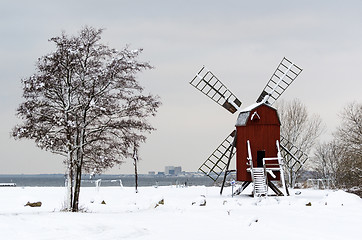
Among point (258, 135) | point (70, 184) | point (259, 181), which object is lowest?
point (259, 181)

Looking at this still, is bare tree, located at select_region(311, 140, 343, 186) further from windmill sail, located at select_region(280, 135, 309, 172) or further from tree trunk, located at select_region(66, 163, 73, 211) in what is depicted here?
tree trunk, located at select_region(66, 163, 73, 211)

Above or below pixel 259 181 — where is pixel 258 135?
above

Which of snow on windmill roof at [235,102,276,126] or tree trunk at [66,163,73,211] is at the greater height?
snow on windmill roof at [235,102,276,126]

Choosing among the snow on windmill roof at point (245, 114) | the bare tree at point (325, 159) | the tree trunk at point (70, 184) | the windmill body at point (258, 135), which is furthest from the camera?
the bare tree at point (325, 159)

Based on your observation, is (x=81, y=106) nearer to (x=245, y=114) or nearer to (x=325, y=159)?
(x=245, y=114)

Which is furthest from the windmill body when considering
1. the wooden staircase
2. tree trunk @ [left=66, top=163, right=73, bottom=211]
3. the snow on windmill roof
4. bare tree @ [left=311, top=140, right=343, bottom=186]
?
bare tree @ [left=311, top=140, right=343, bottom=186]

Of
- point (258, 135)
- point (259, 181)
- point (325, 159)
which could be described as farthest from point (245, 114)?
point (325, 159)

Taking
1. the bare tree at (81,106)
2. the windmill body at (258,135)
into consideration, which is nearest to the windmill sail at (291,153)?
the windmill body at (258,135)

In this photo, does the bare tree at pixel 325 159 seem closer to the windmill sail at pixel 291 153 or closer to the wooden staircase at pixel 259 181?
the windmill sail at pixel 291 153

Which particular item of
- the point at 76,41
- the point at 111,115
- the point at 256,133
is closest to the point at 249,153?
the point at 256,133

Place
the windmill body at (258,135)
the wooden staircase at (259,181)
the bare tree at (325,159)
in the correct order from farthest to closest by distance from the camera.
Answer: the bare tree at (325,159) < the windmill body at (258,135) < the wooden staircase at (259,181)

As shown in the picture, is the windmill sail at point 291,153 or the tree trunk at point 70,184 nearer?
the tree trunk at point 70,184

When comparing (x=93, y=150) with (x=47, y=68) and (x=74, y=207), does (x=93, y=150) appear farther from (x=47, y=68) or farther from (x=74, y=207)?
(x=47, y=68)

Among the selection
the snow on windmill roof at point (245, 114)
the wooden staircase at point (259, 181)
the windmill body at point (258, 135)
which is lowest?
the wooden staircase at point (259, 181)
